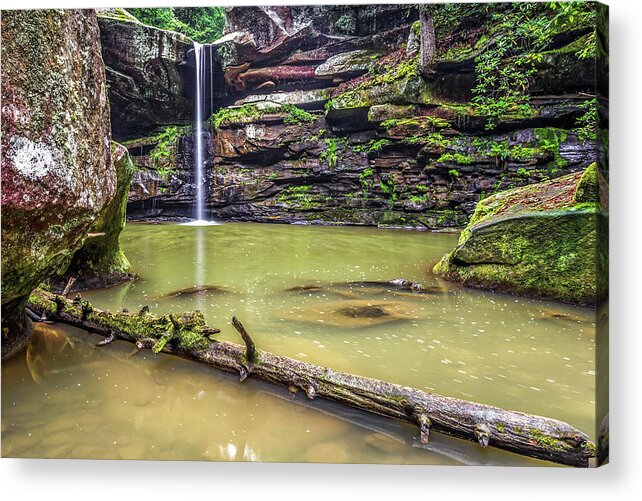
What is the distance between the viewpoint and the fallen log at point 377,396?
5.17 ft

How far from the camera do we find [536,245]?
3164 millimetres

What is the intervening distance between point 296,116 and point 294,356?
4285 mm

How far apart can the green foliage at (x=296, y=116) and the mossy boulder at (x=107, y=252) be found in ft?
7.87

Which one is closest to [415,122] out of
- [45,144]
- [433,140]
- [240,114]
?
[433,140]

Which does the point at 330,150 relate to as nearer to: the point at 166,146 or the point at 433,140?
the point at 433,140

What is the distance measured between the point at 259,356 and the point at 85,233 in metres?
1.20

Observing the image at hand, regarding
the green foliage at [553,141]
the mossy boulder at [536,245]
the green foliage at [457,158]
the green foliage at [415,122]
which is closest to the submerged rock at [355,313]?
the mossy boulder at [536,245]

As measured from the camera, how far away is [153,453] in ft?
5.65

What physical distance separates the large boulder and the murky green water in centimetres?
63

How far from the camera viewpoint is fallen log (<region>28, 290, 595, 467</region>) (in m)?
1.58

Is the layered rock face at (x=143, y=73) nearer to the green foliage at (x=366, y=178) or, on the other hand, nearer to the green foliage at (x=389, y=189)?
the green foliage at (x=366, y=178)

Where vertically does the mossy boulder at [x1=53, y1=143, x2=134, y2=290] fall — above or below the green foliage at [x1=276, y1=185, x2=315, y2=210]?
below

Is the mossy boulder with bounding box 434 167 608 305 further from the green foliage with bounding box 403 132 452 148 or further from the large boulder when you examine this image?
the large boulder

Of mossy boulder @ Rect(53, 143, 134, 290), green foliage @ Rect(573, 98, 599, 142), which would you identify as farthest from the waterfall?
green foliage @ Rect(573, 98, 599, 142)
